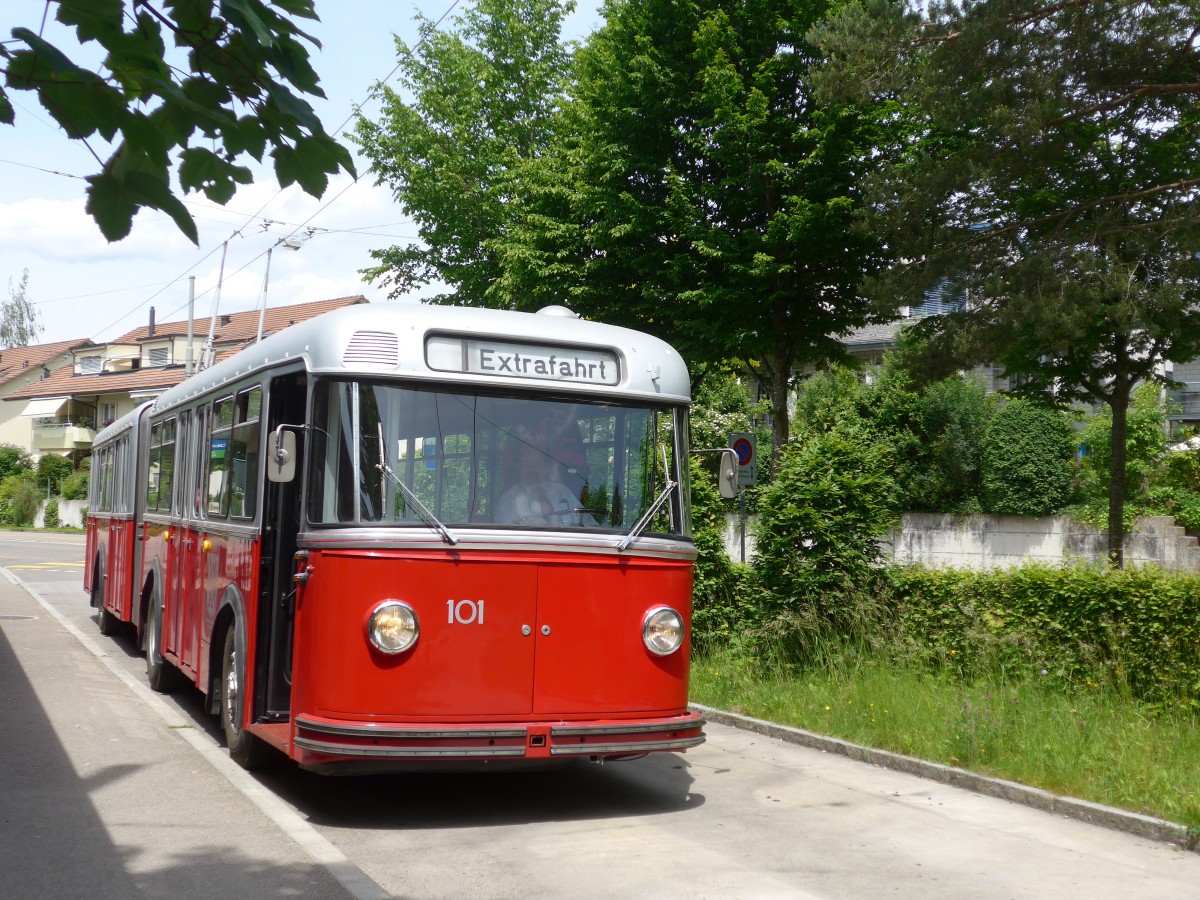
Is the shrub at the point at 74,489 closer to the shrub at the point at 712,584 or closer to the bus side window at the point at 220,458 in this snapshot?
the shrub at the point at 712,584

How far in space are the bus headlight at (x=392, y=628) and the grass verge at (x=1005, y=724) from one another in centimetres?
422

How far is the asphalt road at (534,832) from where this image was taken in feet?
20.5

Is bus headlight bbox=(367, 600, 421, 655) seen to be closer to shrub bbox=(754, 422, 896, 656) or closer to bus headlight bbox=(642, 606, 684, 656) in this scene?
bus headlight bbox=(642, 606, 684, 656)

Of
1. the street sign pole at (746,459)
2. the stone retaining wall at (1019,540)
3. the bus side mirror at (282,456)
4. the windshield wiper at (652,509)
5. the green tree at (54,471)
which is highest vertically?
the green tree at (54,471)

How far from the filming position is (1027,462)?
78.2 ft

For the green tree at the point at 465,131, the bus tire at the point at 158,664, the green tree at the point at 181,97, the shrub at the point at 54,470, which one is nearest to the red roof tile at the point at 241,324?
the shrub at the point at 54,470

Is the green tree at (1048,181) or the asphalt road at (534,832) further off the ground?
the green tree at (1048,181)

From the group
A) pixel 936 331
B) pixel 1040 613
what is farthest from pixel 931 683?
pixel 936 331

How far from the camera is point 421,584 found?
7.25 metres

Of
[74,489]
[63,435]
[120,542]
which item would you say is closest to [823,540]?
[120,542]

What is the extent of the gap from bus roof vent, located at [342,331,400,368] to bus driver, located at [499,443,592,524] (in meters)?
0.91

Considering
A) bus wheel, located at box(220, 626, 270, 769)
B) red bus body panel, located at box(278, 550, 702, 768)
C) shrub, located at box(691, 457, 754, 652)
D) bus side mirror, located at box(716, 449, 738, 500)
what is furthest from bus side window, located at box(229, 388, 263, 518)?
shrub, located at box(691, 457, 754, 652)

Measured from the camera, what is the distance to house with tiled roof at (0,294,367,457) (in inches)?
3027

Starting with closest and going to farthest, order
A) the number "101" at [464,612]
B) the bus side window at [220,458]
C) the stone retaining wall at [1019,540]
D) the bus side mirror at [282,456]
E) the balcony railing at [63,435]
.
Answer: the number "101" at [464,612] < the bus side mirror at [282,456] < the bus side window at [220,458] < the stone retaining wall at [1019,540] < the balcony railing at [63,435]
